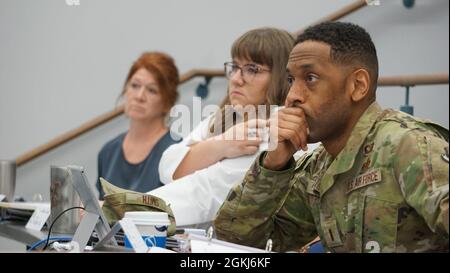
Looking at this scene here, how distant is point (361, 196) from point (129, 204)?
470 millimetres

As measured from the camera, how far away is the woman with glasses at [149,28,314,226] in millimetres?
1997

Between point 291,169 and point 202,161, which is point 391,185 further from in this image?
point 202,161

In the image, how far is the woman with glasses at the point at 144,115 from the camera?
3.06 meters

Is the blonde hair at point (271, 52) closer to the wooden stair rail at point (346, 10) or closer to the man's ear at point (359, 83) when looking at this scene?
the wooden stair rail at point (346, 10)

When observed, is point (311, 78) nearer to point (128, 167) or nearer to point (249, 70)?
point (249, 70)

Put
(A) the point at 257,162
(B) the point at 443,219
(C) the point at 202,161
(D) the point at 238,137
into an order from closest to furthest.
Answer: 1. (B) the point at 443,219
2. (A) the point at 257,162
3. (D) the point at 238,137
4. (C) the point at 202,161

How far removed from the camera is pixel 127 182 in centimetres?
301

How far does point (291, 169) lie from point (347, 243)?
181 mm

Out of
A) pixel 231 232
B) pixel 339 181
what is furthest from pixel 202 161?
pixel 339 181

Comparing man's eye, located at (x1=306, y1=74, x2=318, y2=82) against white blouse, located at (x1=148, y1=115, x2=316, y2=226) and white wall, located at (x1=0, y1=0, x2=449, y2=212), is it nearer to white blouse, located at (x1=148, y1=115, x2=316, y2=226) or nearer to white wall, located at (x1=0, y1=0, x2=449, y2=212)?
white blouse, located at (x1=148, y1=115, x2=316, y2=226)

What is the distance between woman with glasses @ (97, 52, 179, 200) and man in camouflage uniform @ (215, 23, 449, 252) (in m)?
1.48

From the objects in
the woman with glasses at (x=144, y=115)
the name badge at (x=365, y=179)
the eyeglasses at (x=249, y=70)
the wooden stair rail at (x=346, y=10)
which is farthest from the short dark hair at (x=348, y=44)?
the woman with glasses at (x=144, y=115)

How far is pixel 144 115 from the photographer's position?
315 centimetres

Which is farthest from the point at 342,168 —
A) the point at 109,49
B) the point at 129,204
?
the point at 109,49
